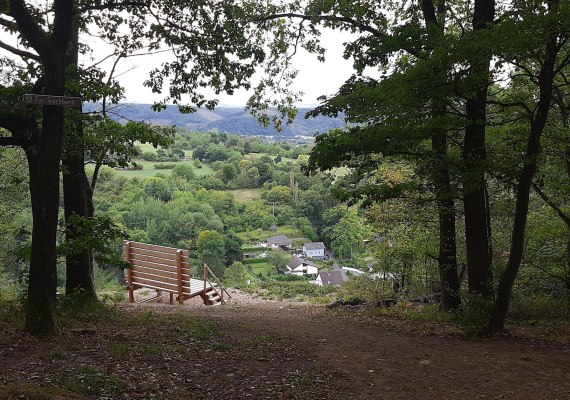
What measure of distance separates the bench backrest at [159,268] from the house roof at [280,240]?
37.3 meters

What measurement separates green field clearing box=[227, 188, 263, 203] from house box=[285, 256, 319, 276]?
2079 centimetres

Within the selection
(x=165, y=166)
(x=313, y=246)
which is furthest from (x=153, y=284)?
(x=165, y=166)

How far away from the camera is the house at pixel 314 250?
48.8 metres

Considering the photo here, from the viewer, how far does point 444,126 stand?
22.7 feet

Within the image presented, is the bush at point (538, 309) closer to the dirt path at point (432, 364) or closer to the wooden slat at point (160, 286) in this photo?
the dirt path at point (432, 364)

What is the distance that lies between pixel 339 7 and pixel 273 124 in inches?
143

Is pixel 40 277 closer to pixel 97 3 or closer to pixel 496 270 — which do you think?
pixel 97 3

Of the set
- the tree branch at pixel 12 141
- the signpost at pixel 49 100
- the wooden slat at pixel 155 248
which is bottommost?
the wooden slat at pixel 155 248

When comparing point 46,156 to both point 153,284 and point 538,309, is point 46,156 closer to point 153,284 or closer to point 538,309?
point 153,284

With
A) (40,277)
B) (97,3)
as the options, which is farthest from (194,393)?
(97,3)

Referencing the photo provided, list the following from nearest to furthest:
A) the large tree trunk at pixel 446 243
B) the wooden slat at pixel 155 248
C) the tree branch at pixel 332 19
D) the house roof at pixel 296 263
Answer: the large tree trunk at pixel 446 243 < the tree branch at pixel 332 19 < the wooden slat at pixel 155 248 < the house roof at pixel 296 263

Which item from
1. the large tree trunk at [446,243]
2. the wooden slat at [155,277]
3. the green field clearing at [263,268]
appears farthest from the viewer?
the green field clearing at [263,268]

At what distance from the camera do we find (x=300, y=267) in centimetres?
4284

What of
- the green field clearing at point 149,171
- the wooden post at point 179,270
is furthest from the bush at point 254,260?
the wooden post at point 179,270
